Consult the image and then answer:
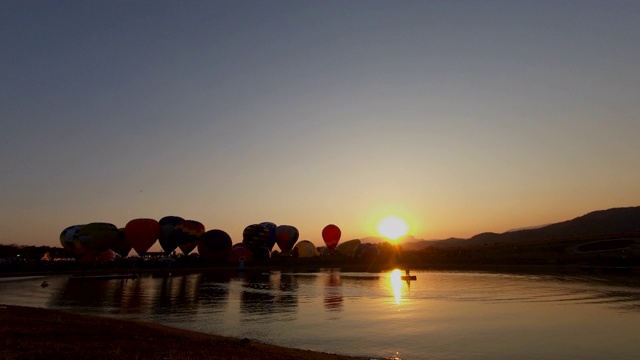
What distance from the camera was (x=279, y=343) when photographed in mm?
18797

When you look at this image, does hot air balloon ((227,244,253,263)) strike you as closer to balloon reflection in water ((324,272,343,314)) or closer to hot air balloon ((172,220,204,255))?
hot air balloon ((172,220,204,255))

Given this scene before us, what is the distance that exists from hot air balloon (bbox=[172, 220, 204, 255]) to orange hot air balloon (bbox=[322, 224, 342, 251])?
35.8 meters

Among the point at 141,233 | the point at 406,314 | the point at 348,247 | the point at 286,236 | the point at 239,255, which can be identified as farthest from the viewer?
the point at 348,247

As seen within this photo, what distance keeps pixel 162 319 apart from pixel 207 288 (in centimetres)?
1841

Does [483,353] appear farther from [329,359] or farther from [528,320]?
[528,320]

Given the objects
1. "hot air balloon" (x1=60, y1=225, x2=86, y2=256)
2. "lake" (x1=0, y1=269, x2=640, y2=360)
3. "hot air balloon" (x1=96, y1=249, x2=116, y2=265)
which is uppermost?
"hot air balloon" (x1=60, y1=225, x2=86, y2=256)

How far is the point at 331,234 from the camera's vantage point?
107 m

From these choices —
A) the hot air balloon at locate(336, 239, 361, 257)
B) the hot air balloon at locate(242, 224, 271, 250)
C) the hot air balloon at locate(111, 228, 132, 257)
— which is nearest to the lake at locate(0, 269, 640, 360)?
the hot air balloon at locate(111, 228, 132, 257)

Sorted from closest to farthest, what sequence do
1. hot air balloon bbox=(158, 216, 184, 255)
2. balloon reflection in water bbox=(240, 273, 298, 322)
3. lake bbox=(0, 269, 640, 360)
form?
1. lake bbox=(0, 269, 640, 360)
2. balloon reflection in water bbox=(240, 273, 298, 322)
3. hot air balloon bbox=(158, 216, 184, 255)

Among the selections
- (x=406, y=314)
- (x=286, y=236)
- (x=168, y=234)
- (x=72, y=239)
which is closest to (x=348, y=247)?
(x=286, y=236)

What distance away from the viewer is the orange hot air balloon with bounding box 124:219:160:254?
7000 cm

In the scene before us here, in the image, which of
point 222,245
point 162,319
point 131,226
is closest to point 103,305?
point 162,319

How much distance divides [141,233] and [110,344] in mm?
59283

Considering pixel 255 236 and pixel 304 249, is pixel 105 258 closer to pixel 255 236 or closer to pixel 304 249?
pixel 255 236
